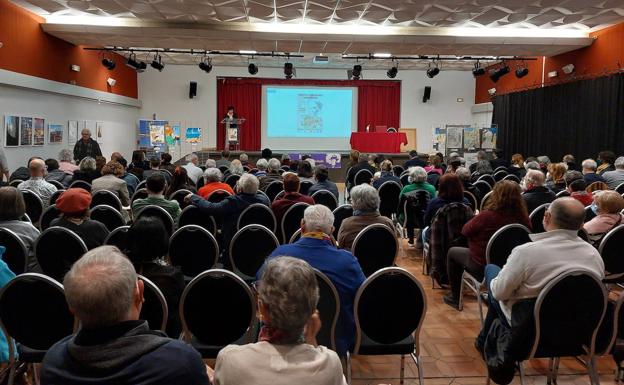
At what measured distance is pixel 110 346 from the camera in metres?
1.43

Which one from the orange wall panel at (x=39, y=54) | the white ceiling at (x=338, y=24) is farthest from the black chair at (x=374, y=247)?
the orange wall panel at (x=39, y=54)

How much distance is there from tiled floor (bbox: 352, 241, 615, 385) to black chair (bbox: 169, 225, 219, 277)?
→ 1395mm

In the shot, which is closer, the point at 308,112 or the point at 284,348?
the point at 284,348

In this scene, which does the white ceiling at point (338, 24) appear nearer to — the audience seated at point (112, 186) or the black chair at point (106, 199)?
the audience seated at point (112, 186)

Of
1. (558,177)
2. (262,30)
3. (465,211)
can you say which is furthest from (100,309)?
(262,30)

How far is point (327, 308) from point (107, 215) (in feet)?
Result: 9.81

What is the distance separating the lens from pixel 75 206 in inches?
154

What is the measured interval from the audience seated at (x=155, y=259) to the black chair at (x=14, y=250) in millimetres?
1346

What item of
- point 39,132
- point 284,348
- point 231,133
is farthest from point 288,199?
point 231,133

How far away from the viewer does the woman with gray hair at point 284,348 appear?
4.86ft

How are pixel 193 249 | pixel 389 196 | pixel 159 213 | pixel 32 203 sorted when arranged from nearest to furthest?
pixel 193 249 → pixel 159 213 → pixel 32 203 → pixel 389 196

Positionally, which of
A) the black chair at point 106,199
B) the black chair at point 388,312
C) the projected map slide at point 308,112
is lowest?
the black chair at point 388,312

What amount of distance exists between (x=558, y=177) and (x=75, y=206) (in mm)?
6246

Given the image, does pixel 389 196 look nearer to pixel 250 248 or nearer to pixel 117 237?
pixel 250 248
